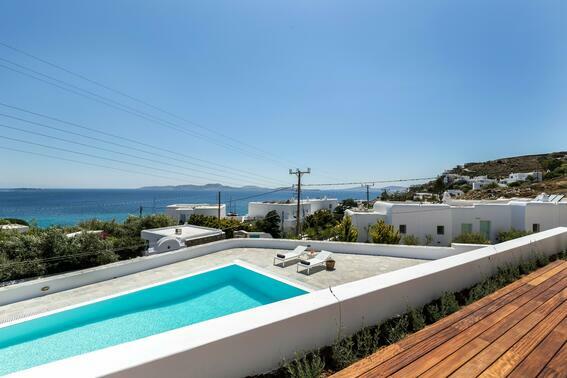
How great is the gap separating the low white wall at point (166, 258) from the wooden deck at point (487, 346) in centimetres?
702

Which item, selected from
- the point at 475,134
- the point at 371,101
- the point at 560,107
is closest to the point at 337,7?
the point at 371,101

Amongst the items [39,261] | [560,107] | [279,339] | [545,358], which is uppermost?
[560,107]

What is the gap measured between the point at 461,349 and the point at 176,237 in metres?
15.1

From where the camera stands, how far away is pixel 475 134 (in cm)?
2419

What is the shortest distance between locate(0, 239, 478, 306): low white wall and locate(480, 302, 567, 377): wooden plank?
24.2 ft

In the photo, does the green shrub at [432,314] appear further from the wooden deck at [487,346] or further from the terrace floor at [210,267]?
the terrace floor at [210,267]

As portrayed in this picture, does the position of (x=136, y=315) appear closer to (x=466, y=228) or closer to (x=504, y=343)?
(x=504, y=343)

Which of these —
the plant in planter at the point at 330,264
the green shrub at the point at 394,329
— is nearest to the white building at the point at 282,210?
the plant in planter at the point at 330,264

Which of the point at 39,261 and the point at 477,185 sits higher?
the point at 477,185

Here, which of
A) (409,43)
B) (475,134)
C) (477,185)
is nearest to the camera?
(409,43)

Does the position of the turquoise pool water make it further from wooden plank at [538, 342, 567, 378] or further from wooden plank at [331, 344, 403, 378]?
wooden plank at [538, 342, 567, 378]

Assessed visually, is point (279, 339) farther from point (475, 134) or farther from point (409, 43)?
point (475, 134)

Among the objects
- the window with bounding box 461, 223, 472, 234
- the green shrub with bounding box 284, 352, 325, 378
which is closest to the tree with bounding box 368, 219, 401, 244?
the window with bounding box 461, 223, 472, 234

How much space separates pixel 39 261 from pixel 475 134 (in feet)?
101
